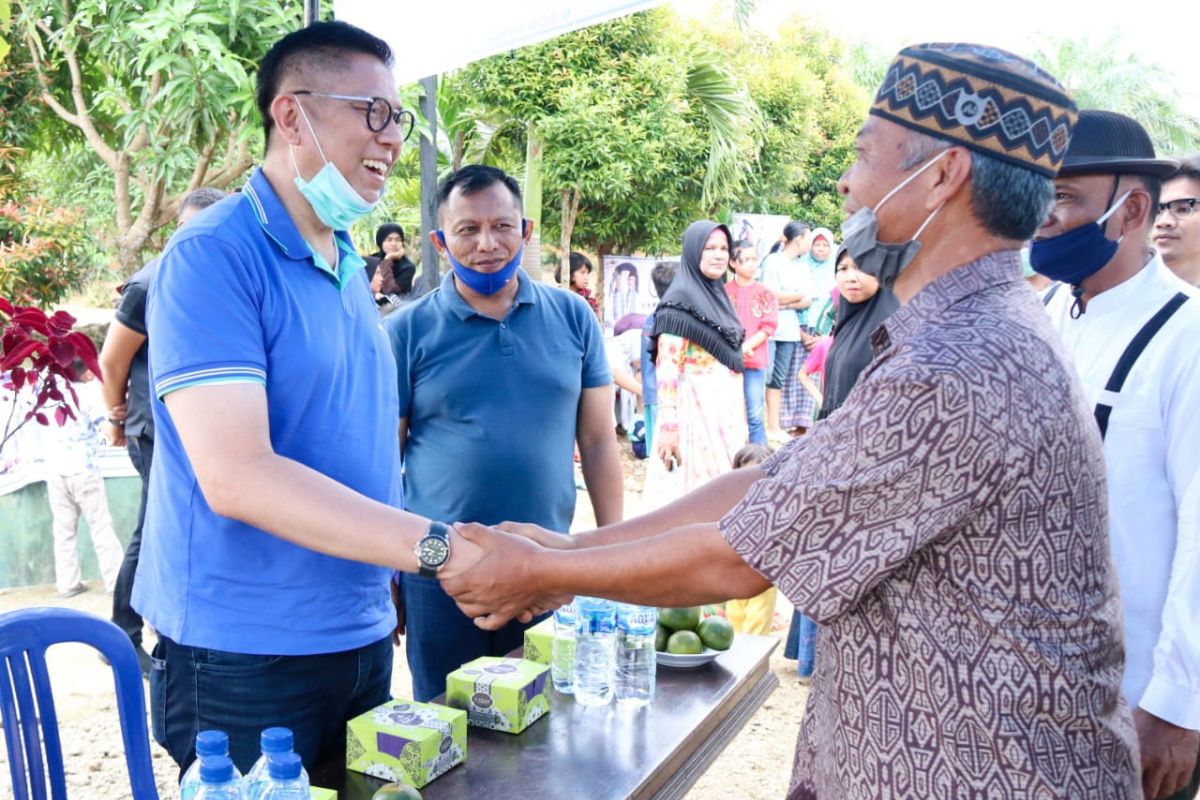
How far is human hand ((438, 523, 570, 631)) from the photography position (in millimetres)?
1964

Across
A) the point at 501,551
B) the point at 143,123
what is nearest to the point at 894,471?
the point at 501,551

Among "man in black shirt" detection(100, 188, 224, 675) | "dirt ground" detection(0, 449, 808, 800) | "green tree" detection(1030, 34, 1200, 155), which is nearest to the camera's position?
"dirt ground" detection(0, 449, 808, 800)

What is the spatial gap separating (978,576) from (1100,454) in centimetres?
29

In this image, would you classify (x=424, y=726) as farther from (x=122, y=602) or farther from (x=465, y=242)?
(x=122, y=602)

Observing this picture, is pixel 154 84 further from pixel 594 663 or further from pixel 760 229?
pixel 760 229

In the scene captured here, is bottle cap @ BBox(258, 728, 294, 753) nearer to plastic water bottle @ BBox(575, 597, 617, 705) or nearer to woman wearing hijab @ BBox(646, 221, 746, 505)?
plastic water bottle @ BBox(575, 597, 617, 705)

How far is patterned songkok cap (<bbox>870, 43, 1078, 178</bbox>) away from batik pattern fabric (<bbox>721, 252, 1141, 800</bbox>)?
24 centimetres

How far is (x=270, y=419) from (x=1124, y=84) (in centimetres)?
4037

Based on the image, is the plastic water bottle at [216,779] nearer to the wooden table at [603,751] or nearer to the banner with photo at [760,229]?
the wooden table at [603,751]

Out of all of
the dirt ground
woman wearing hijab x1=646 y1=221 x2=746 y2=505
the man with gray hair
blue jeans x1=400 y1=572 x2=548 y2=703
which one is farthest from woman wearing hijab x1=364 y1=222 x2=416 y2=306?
the man with gray hair

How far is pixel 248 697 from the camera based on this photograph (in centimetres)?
191

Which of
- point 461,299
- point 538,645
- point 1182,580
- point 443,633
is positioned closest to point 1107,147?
point 1182,580

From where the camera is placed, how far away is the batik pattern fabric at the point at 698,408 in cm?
566

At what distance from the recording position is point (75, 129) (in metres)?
9.31
